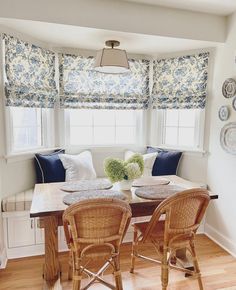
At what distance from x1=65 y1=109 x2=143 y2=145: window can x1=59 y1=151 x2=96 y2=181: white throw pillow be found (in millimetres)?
385

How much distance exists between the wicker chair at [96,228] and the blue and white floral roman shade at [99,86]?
1887mm

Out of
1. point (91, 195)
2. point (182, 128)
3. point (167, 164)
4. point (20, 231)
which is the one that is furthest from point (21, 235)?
point (182, 128)

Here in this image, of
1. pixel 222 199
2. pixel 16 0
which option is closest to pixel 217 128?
pixel 222 199

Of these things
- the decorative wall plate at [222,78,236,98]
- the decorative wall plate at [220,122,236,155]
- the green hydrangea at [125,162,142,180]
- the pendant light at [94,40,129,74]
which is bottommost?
the green hydrangea at [125,162,142,180]

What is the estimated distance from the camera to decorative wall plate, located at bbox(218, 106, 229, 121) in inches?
106

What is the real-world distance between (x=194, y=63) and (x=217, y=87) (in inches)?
17.8

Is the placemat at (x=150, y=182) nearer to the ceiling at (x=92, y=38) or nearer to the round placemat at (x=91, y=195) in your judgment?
the round placemat at (x=91, y=195)

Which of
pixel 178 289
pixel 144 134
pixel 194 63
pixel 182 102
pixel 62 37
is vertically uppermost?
pixel 62 37

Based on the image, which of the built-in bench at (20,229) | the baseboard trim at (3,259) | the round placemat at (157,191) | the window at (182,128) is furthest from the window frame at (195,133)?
the baseboard trim at (3,259)

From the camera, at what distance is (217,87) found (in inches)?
113

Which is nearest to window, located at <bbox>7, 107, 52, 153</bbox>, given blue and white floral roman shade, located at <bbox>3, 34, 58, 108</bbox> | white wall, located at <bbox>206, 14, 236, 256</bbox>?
blue and white floral roman shade, located at <bbox>3, 34, 58, 108</bbox>

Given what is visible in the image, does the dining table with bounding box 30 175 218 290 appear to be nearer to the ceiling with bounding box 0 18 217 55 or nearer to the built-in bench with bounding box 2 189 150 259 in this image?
the built-in bench with bounding box 2 189 150 259

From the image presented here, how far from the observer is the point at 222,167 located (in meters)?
2.82

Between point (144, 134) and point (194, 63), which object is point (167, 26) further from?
point (144, 134)
